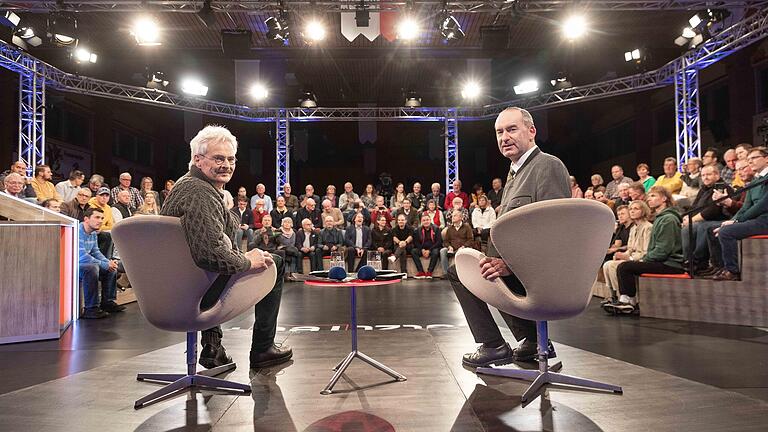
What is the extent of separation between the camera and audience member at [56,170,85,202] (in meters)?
7.11

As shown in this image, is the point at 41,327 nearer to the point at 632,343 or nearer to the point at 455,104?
the point at 632,343

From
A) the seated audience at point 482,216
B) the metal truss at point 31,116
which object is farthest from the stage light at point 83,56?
the seated audience at point 482,216

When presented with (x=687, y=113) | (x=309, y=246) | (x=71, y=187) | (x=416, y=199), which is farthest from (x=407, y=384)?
(x=687, y=113)

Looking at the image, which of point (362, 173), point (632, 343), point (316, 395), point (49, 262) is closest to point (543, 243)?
point (316, 395)

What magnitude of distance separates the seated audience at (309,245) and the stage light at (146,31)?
3.87m

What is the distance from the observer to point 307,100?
11547 millimetres

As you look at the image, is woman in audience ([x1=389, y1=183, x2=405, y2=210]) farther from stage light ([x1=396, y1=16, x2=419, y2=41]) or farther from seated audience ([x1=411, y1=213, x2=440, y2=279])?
stage light ([x1=396, y1=16, x2=419, y2=41])

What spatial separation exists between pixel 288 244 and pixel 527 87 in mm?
6788

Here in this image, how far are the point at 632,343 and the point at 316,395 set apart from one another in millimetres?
2243

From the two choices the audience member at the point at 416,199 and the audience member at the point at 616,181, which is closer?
the audience member at the point at 616,181

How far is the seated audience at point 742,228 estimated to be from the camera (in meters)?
3.99

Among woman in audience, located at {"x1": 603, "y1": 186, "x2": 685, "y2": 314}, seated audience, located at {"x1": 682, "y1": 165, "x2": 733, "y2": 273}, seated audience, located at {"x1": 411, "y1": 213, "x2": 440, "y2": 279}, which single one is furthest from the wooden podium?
seated audience, located at {"x1": 411, "y1": 213, "x2": 440, "y2": 279}

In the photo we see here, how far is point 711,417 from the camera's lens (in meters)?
1.80

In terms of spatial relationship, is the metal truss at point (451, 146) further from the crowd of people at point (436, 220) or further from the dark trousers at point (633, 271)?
the dark trousers at point (633, 271)
